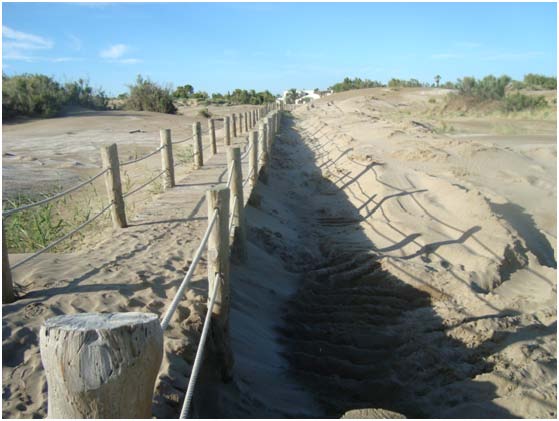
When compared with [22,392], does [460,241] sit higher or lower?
lower

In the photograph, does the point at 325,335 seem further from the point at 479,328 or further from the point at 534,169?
the point at 534,169

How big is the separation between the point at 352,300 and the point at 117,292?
9.00 ft

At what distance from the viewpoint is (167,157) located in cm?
884

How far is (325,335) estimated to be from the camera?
521cm

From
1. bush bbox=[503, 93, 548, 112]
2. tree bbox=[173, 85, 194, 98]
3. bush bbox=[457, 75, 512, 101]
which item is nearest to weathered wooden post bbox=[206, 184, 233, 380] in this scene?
bush bbox=[503, 93, 548, 112]

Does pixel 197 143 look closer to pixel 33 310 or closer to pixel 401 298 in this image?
pixel 401 298

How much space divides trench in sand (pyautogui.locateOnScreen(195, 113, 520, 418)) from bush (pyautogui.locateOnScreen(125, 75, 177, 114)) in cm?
2972

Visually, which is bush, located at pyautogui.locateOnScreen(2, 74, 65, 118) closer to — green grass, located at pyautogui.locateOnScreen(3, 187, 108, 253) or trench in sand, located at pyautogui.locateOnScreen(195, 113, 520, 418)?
green grass, located at pyautogui.locateOnScreen(3, 187, 108, 253)

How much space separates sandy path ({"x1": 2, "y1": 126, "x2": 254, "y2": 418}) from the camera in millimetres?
2982

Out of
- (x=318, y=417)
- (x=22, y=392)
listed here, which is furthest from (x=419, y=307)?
(x=22, y=392)

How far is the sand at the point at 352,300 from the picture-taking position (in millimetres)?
3682

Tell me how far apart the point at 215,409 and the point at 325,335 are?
200cm

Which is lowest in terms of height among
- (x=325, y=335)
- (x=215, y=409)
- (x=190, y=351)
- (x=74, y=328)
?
(x=325, y=335)

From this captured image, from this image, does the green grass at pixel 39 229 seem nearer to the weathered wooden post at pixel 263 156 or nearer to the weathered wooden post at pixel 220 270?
the weathered wooden post at pixel 220 270
